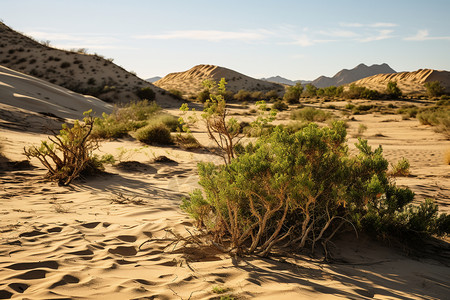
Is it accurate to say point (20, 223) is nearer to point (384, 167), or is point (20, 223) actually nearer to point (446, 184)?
point (384, 167)

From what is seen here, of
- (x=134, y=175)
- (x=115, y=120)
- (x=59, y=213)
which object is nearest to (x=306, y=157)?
(x=59, y=213)

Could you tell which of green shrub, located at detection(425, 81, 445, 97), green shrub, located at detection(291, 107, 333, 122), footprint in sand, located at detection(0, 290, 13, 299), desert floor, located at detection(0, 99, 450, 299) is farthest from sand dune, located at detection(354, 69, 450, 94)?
footprint in sand, located at detection(0, 290, 13, 299)

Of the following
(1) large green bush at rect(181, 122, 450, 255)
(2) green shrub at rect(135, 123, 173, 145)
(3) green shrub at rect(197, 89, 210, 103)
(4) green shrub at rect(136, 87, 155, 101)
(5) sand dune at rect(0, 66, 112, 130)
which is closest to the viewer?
(1) large green bush at rect(181, 122, 450, 255)

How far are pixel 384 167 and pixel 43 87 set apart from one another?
780 inches

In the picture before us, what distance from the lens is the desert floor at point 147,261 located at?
2.72 m

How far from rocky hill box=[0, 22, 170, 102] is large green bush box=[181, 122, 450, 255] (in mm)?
28913

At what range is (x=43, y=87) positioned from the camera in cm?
1925

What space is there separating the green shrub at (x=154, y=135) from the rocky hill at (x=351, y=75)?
148 metres

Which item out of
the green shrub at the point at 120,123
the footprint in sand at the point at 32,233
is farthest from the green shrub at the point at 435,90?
the footprint in sand at the point at 32,233

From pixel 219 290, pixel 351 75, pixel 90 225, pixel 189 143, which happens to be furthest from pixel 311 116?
pixel 351 75

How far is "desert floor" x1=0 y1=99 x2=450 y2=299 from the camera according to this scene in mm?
2723

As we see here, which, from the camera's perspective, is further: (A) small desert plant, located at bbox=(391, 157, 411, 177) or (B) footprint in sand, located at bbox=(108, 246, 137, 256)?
(A) small desert plant, located at bbox=(391, 157, 411, 177)

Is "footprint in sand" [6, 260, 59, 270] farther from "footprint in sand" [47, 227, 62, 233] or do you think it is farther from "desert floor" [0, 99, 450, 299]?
"footprint in sand" [47, 227, 62, 233]

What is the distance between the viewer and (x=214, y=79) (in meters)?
60.7
